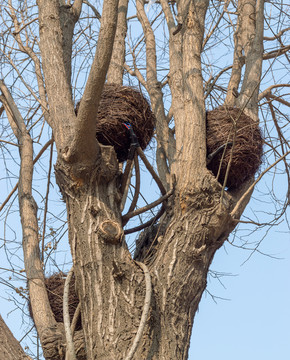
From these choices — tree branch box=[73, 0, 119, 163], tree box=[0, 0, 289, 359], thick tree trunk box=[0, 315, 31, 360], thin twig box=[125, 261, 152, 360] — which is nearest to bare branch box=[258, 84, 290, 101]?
tree box=[0, 0, 289, 359]

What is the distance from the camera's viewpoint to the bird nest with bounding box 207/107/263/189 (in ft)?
10.9

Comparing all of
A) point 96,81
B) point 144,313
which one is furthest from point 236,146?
point 144,313

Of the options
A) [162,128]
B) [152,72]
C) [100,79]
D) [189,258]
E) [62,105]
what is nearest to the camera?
[100,79]

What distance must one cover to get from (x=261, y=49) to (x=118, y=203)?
1.64 m

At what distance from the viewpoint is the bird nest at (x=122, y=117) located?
126 inches

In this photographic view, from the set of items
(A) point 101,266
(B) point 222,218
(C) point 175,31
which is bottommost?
(A) point 101,266

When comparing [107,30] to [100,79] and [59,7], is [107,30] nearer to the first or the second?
[100,79]

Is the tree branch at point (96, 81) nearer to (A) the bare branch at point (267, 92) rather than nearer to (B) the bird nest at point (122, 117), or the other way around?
(B) the bird nest at point (122, 117)

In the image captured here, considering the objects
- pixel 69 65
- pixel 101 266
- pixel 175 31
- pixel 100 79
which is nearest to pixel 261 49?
pixel 175 31

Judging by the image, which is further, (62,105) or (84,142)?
(62,105)

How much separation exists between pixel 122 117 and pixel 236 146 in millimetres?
691

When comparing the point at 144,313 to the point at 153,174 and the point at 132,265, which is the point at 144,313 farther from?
the point at 153,174

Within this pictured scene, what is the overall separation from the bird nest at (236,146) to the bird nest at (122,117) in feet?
1.25

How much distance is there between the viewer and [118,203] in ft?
9.85
